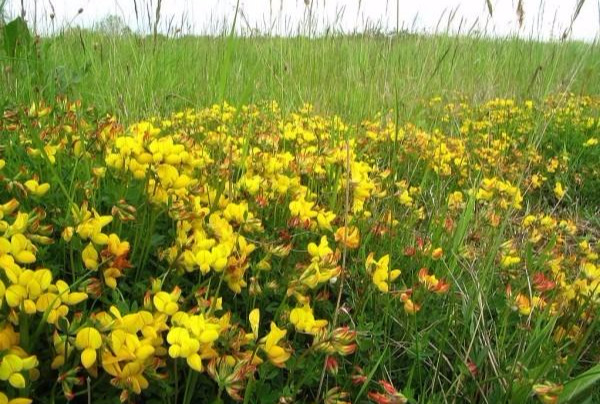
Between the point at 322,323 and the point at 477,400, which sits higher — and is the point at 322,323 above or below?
above

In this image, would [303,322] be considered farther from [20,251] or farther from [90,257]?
[20,251]

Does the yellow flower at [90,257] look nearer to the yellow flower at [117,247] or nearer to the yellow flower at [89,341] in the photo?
the yellow flower at [117,247]

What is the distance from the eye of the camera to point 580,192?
3.51m

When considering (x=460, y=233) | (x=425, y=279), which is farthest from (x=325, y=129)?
(x=425, y=279)

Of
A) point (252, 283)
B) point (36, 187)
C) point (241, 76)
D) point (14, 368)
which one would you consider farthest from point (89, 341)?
point (241, 76)

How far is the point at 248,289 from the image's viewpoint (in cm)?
130

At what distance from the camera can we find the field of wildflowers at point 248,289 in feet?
3.05

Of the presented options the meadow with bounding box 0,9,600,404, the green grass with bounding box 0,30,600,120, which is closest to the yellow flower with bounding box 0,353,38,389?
the meadow with bounding box 0,9,600,404

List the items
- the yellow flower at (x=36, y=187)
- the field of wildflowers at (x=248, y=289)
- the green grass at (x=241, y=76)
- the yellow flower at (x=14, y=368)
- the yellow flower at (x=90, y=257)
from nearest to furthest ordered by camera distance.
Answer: the yellow flower at (x=14, y=368) → the field of wildflowers at (x=248, y=289) → the yellow flower at (x=90, y=257) → the yellow flower at (x=36, y=187) → the green grass at (x=241, y=76)

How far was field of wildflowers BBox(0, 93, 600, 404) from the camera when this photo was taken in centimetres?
93

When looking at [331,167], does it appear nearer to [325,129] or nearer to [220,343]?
[325,129]

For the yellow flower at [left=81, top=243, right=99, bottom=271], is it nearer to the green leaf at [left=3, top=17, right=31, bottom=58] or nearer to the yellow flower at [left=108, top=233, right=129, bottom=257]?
the yellow flower at [left=108, top=233, right=129, bottom=257]

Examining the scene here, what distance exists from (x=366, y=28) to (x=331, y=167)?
1.66 metres

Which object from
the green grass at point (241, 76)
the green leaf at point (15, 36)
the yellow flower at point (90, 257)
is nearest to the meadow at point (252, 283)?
the yellow flower at point (90, 257)
